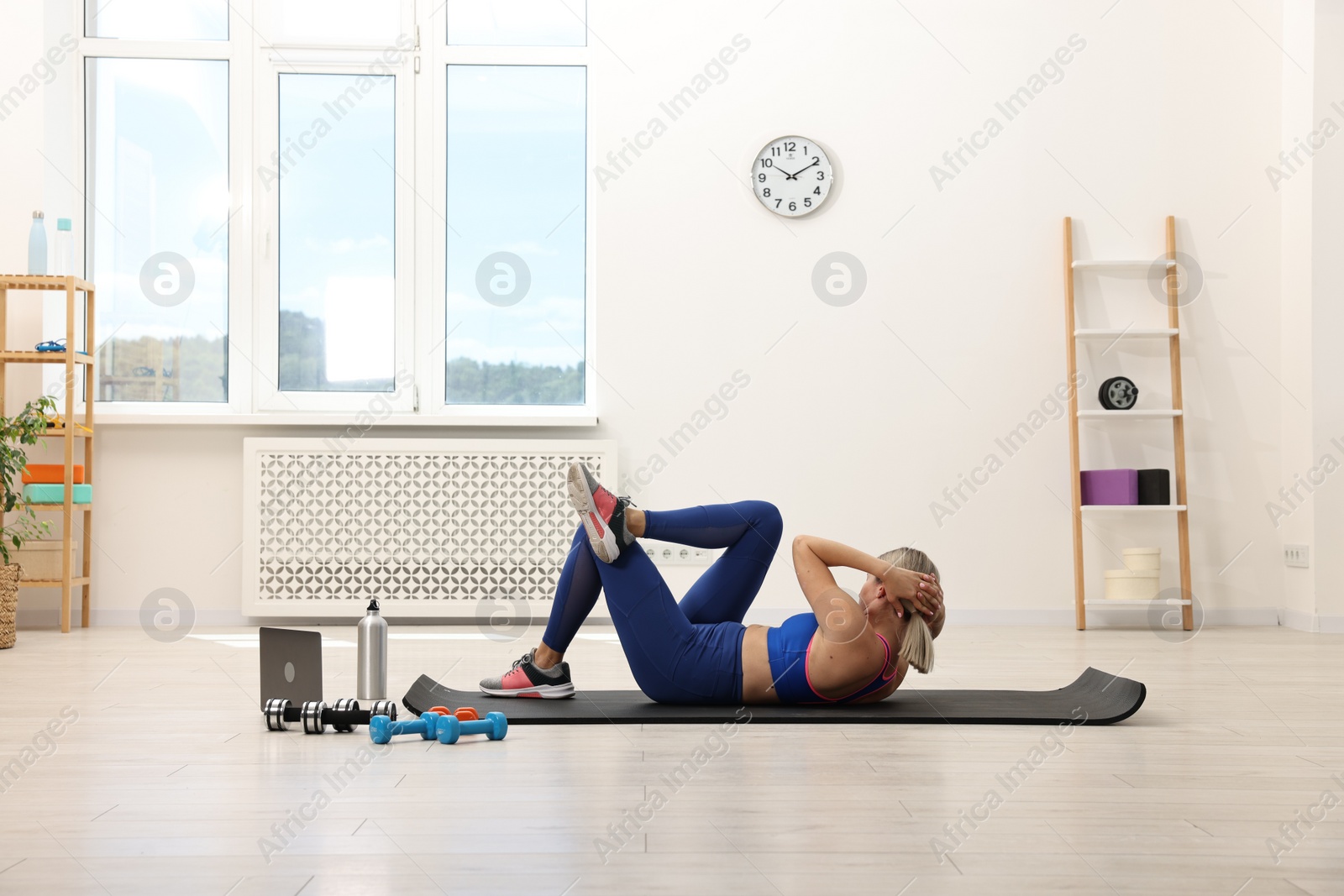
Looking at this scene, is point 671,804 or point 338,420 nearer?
point 671,804

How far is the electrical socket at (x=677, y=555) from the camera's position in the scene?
4.09 m

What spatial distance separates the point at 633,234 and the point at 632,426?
79 cm

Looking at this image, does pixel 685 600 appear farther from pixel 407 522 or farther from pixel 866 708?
pixel 407 522

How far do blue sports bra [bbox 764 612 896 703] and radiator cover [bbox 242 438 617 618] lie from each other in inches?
75.0

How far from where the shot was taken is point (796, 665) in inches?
88.0

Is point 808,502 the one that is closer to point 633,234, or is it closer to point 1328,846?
point 633,234

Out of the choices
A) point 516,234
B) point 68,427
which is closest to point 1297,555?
point 516,234

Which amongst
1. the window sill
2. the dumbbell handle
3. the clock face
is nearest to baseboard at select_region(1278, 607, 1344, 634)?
the clock face

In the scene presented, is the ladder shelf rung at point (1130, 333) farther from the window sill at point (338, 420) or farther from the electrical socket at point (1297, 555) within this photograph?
the window sill at point (338, 420)

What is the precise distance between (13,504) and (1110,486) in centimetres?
410

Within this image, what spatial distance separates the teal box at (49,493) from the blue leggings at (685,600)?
2.49 m

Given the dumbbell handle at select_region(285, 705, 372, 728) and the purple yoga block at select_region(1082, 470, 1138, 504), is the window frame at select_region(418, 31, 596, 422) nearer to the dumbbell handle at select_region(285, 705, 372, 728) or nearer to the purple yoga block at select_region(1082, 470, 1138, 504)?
the purple yoga block at select_region(1082, 470, 1138, 504)

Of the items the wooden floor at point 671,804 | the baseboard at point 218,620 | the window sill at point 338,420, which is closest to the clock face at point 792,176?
the window sill at point 338,420

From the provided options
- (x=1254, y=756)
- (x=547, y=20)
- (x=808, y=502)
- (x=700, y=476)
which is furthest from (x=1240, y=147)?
(x=1254, y=756)
